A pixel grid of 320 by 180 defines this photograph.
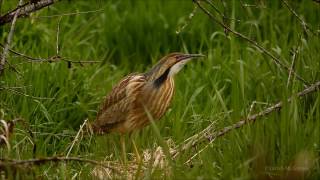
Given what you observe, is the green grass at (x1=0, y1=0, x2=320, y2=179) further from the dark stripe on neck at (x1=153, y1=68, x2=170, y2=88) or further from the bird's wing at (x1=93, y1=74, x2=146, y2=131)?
the dark stripe on neck at (x1=153, y1=68, x2=170, y2=88)

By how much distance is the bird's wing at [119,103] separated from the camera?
17.2ft

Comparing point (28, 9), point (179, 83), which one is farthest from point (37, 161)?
point (179, 83)

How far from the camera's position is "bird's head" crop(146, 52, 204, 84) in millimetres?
5172

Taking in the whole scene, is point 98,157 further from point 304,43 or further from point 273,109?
point 304,43

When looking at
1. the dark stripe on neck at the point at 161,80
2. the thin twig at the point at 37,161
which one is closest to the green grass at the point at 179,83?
the thin twig at the point at 37,161

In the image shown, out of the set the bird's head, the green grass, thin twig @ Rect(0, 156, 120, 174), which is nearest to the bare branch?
the green grass

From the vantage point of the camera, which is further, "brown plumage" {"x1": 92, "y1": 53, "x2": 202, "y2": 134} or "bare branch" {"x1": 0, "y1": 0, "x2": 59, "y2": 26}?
"brown plumage" {"x1": 92, "y1": 53, "x2": 202, "y2": 134}

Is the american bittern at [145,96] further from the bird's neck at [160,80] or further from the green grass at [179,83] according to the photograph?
the green grass at [179,83]

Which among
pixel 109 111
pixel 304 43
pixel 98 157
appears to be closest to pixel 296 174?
pixel 98 157

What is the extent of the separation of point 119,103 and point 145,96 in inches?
6.5

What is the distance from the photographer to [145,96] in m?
5.22

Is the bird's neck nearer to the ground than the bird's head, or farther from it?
nearer to the ground

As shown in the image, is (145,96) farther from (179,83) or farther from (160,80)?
(179,83)

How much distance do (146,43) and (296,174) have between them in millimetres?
3580
